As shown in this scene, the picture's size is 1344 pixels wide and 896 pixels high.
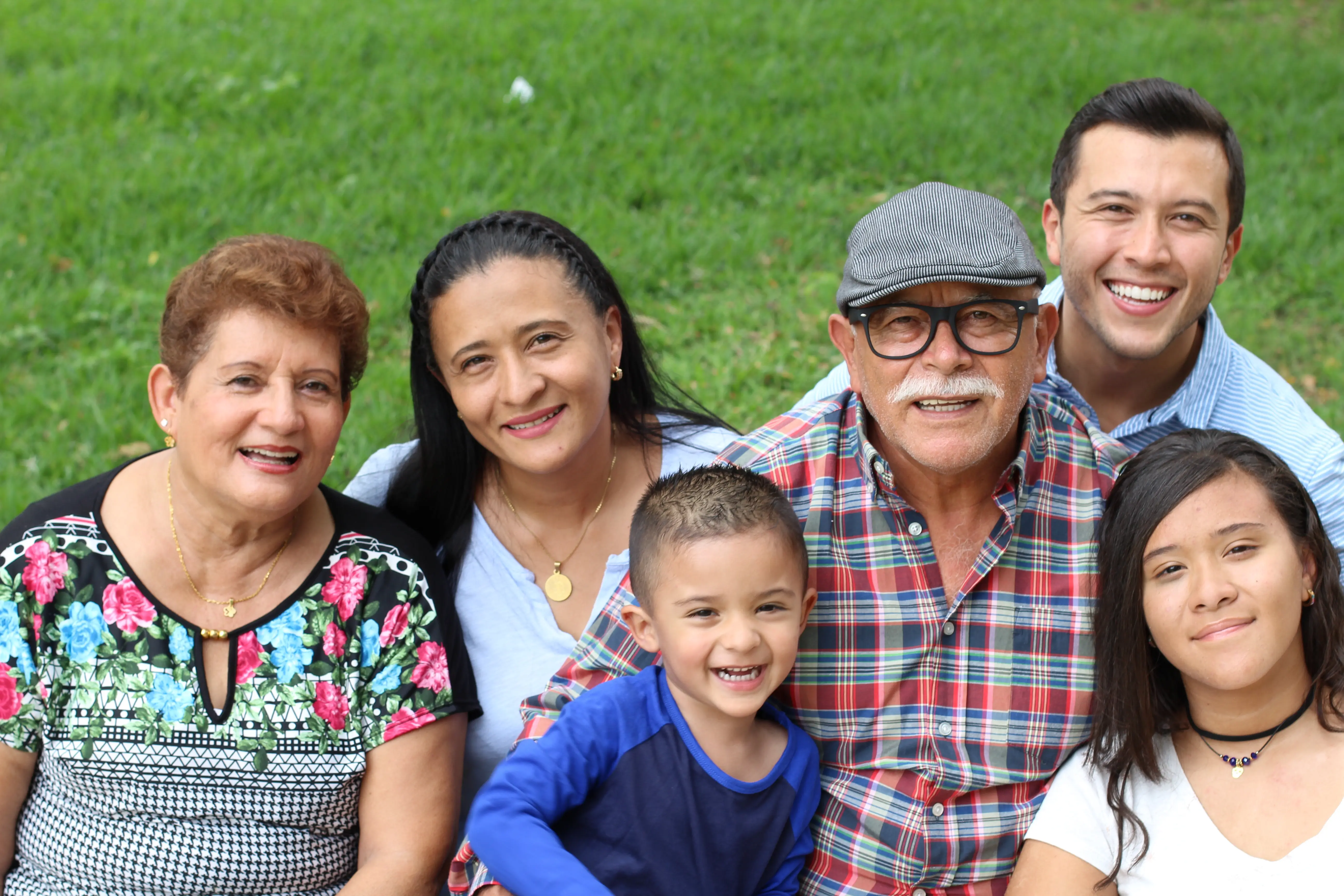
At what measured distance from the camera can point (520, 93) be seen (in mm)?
8445

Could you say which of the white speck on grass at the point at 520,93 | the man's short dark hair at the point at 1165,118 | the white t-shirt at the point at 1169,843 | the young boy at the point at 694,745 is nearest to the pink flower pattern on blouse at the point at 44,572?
the young boy at the point at 694,745

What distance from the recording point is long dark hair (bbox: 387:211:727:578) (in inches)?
138

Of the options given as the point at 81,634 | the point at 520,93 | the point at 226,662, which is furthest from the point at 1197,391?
the point at 520,93

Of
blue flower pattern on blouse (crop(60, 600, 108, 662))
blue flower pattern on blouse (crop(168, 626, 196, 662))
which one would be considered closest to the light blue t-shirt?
blue flower pattern on blouse (crop(168, 626, 196, 662))

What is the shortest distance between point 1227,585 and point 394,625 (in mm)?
1954

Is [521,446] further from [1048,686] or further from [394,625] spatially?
[1048,686]

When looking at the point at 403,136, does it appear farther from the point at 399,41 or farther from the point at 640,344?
the point at 640,344

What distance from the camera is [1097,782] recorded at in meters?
2.94

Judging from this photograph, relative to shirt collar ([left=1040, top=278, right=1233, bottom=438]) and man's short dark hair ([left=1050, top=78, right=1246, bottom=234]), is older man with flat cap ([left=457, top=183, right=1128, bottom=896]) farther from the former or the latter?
man's short dark hair ([left=1050, top=78, right=1246, bottom=234])

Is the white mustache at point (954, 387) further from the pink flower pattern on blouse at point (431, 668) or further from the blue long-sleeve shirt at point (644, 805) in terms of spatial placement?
the pink flower pattern on blouse at point (431, 668)

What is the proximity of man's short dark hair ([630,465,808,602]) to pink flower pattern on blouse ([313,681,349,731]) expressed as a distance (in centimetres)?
77

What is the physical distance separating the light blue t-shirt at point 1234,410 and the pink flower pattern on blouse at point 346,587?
4.61ft

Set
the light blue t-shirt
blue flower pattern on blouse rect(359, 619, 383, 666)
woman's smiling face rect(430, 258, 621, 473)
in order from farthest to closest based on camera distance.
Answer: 1. the light blue t-shirt
2. woman's smiling face rect(430, 258, 621, 473)
3. blue flower pattern on blouse rect(359, 619, 383, 666)

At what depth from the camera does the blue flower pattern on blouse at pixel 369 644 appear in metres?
3.09
